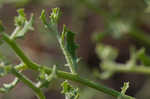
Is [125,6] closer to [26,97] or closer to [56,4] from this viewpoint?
[56,4]

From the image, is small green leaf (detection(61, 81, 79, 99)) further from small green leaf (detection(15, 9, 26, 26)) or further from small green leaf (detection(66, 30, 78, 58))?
small green leaf (detection(15, 9, 26, 26))

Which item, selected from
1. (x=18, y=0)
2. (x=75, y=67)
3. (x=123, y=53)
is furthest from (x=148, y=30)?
(x=75, y=67)

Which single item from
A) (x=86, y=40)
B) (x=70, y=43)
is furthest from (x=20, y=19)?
(x=86, y=40)

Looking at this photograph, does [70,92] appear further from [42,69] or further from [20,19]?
[20,19]

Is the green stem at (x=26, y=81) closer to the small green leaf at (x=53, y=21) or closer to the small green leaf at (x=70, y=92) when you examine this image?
the small green leaf at (x=70, y=92)

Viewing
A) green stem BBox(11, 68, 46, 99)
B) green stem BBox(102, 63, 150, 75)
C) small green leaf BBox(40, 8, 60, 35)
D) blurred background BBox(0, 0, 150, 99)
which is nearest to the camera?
green stem BBox(11, 68, 46, 99)

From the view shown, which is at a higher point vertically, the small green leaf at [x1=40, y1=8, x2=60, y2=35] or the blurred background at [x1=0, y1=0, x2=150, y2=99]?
the small green leaf at [x1=40, y1=8, x2=60, y2=35]

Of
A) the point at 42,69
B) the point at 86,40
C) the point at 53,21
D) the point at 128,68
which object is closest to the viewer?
the point at 42,69

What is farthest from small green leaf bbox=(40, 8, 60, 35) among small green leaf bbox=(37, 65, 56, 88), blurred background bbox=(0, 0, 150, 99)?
blurred background bbox=(0, 0, 150, 99)
